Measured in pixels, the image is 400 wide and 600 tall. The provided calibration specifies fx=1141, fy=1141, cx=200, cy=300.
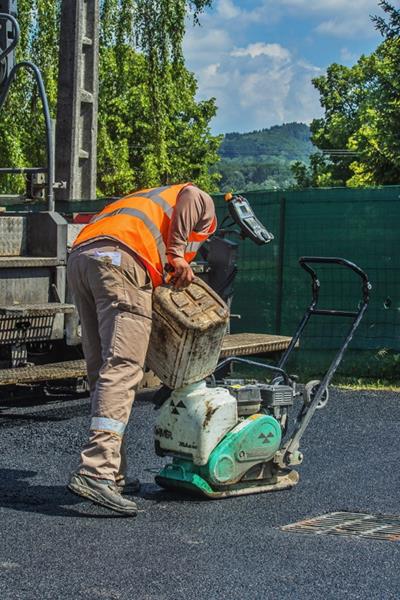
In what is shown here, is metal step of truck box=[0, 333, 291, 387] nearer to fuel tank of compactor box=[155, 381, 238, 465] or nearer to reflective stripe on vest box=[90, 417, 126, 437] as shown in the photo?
fuel tank of compactor box=[155, 381, 238, 465]

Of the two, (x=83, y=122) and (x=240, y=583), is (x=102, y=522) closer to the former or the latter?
(x=240, y=583)

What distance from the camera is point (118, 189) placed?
51.0 metres

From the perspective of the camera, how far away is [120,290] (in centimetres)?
570

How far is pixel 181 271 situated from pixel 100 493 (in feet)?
3.87

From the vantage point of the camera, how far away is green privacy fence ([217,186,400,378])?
11742 millimetres

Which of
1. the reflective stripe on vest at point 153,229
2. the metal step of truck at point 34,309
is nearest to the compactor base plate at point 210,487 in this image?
the reflective stripe on vest at point 153,229

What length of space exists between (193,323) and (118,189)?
1800 inches

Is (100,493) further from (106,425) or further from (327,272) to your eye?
(327,272)

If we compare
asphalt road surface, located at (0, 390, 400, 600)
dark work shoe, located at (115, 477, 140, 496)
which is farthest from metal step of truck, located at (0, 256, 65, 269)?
dark work shoe, located at (115, 477, 140, 496)

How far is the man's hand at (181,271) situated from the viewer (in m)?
5.78

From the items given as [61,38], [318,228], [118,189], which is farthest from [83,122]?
[118,189]

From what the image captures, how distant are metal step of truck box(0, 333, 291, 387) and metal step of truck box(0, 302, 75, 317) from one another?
40 cm

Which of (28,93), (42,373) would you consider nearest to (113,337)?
(42,373)

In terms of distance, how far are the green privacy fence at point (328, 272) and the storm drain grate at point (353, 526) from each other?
6060 mm
